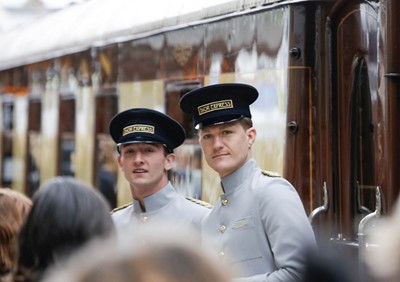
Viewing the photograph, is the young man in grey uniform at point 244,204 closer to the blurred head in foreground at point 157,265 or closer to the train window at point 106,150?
the blurred head in foreground at point 157,265

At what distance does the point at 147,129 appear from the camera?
235 inches

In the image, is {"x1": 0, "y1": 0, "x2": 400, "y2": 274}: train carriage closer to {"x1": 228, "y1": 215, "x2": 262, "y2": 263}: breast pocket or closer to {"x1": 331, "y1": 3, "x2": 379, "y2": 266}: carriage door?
{"x1": 331, "y1": 3, "x2": 379, "y2": 266}: carriage door

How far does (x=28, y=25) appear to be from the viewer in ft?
46.1

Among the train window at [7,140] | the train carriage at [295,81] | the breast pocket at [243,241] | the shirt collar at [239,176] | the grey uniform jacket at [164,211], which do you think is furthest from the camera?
the train window at [7,140]

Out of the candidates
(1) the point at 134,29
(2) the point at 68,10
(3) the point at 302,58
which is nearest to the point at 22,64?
(2) the point at 68,10

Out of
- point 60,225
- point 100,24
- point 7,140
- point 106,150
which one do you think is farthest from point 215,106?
point 7,140

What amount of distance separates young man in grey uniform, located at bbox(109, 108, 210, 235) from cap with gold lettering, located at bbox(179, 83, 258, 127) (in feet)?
1.43

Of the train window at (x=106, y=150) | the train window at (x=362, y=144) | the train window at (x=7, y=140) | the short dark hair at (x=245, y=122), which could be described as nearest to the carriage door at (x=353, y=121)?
the train window at (x=362, y=144)

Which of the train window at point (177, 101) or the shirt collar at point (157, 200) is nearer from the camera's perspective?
the shirt collar at point (157, 200)

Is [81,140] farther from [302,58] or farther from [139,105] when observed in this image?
[302,58]

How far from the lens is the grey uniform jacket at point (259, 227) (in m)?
4.60

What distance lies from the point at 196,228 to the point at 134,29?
391 cm

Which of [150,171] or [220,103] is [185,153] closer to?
[150,171]

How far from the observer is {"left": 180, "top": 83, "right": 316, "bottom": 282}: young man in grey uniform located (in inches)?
182
